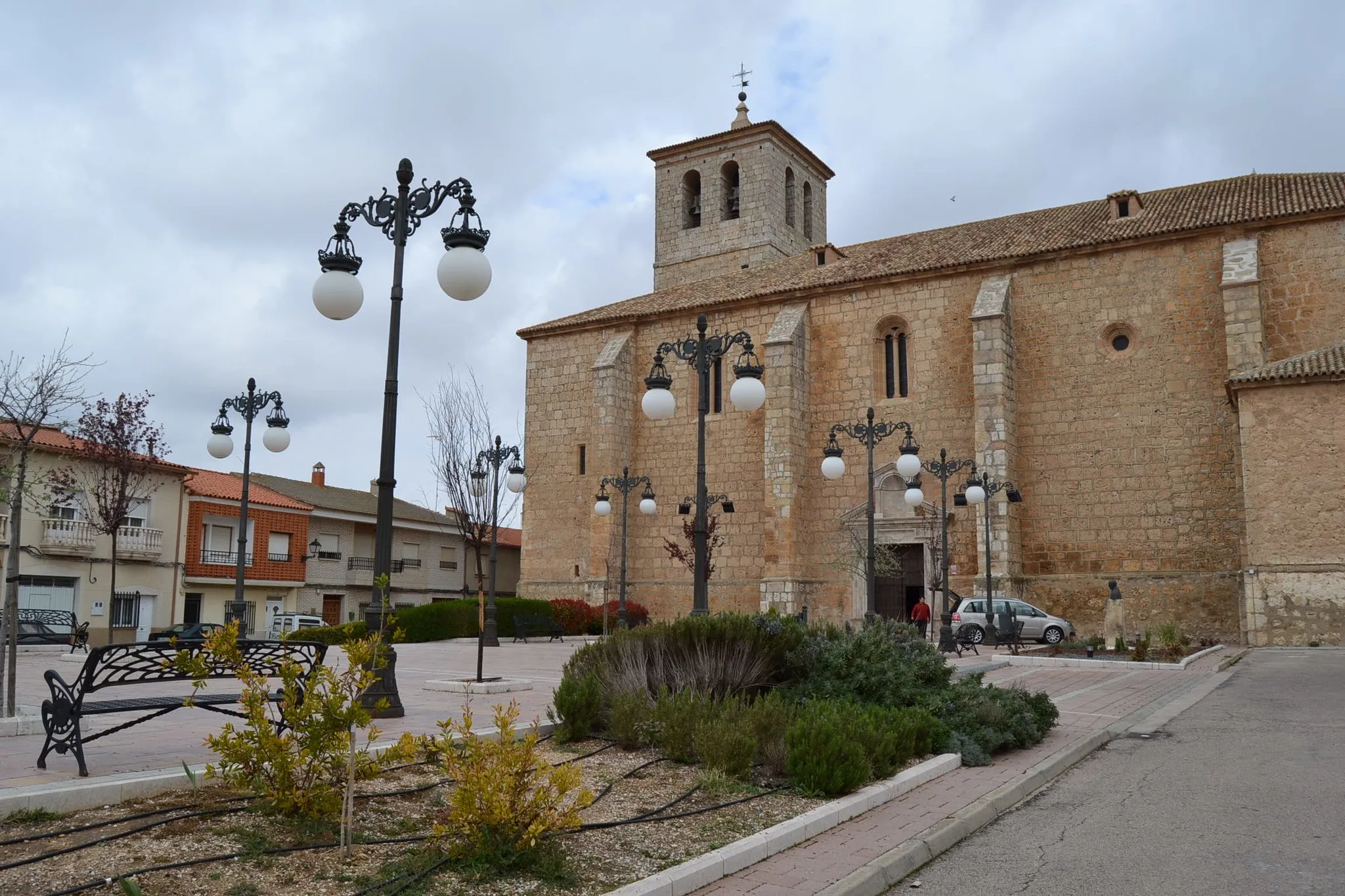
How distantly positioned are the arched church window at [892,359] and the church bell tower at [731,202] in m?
8.49

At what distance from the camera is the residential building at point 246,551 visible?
30438 mm

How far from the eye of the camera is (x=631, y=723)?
661cm

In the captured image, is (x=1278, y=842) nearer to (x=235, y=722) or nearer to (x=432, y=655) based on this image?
(x=235, y=722)

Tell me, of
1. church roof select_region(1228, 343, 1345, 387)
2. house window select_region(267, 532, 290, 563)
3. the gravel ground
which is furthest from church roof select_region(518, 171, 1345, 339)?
the gravel ground

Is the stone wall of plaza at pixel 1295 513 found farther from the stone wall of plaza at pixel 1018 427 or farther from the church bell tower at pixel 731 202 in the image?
the church bell tower at pixel 731 202

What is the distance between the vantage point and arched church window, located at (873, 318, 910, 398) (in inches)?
1033

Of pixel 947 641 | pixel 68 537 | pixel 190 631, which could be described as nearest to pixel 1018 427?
pixel 947 641

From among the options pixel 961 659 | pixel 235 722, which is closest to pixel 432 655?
pixel 961 659

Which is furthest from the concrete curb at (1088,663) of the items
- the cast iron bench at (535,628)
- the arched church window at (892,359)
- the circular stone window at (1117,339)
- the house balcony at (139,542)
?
the house balcony at (139,542)

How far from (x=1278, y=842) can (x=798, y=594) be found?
821 inches

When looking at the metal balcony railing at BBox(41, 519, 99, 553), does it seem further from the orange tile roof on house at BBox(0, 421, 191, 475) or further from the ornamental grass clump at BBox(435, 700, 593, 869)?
the ornamental grass clump at BBox(435, 700, 593, 869)

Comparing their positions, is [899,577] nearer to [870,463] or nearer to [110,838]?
[870,463]

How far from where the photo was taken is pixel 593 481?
95.2 feet

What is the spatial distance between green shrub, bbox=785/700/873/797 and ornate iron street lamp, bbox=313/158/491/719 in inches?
115
